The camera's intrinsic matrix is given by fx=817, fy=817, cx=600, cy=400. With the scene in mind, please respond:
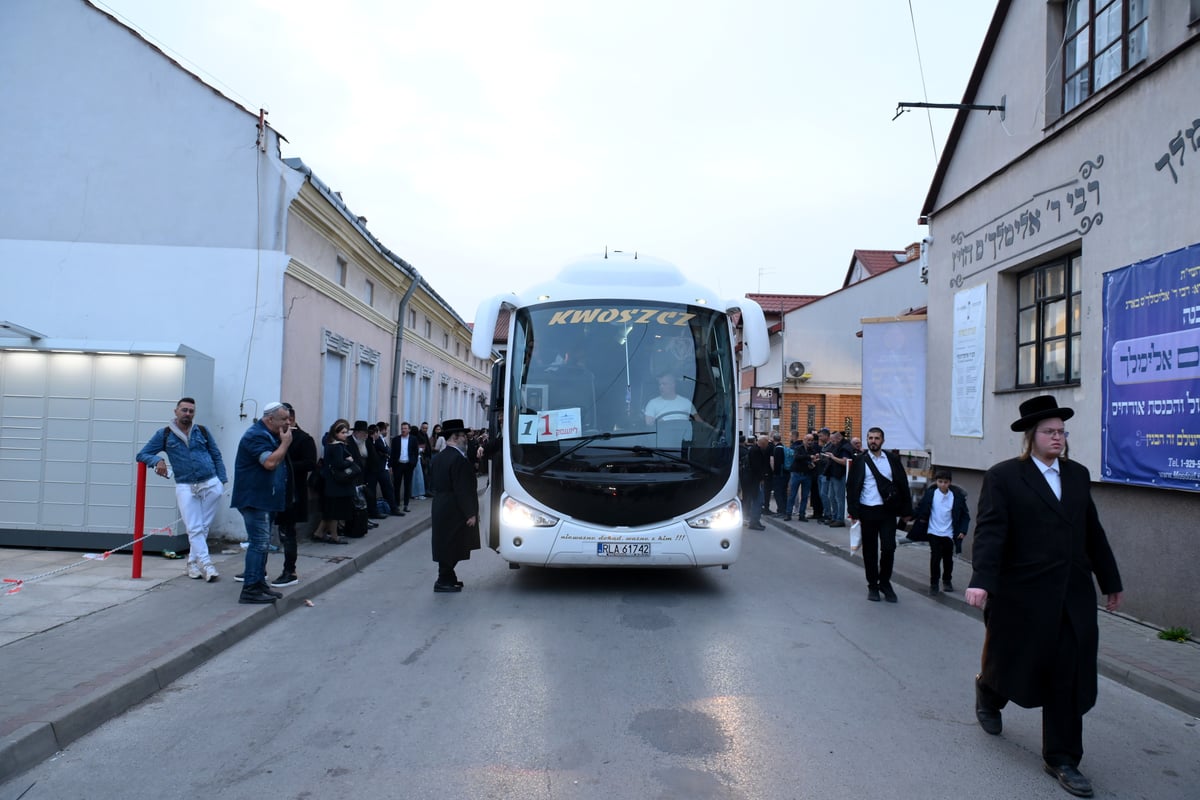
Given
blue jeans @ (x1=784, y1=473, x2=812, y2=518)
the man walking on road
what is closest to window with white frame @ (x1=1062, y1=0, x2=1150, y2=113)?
blue jeans @ (x1=784, y1=473, x2=812, y2=518)

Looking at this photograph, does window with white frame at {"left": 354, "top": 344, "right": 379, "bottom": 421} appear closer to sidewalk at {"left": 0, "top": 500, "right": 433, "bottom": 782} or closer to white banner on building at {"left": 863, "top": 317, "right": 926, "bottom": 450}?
sidewalk at {"left": 0, "top": 500, "right": 433, "bottom": 782}

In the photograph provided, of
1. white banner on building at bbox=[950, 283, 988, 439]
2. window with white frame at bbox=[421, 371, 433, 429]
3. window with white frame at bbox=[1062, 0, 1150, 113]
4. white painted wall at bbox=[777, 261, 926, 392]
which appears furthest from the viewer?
white painted wall at bbox=[777, 261, 926, 392]

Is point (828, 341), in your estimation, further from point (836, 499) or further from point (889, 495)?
point (889, 495)

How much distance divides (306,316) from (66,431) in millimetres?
3586

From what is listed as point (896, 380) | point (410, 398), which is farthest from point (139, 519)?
point (410, 398)

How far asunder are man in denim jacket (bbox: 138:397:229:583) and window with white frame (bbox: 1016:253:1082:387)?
30.6 ft

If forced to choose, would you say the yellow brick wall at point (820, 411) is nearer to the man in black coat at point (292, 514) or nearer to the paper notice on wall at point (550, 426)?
the paper notice on wall at point (550, 426)

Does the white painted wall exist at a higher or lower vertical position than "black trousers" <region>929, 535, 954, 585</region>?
higher

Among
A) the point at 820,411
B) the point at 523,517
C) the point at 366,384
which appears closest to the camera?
the point at 523,517

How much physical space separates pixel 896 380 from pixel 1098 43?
A: 5.45 m

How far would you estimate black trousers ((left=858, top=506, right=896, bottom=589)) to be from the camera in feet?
28.0

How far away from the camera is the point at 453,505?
8.64 metres

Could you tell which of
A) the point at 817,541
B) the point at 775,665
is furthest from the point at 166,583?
the point at 817,541

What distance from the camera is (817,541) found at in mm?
13594
